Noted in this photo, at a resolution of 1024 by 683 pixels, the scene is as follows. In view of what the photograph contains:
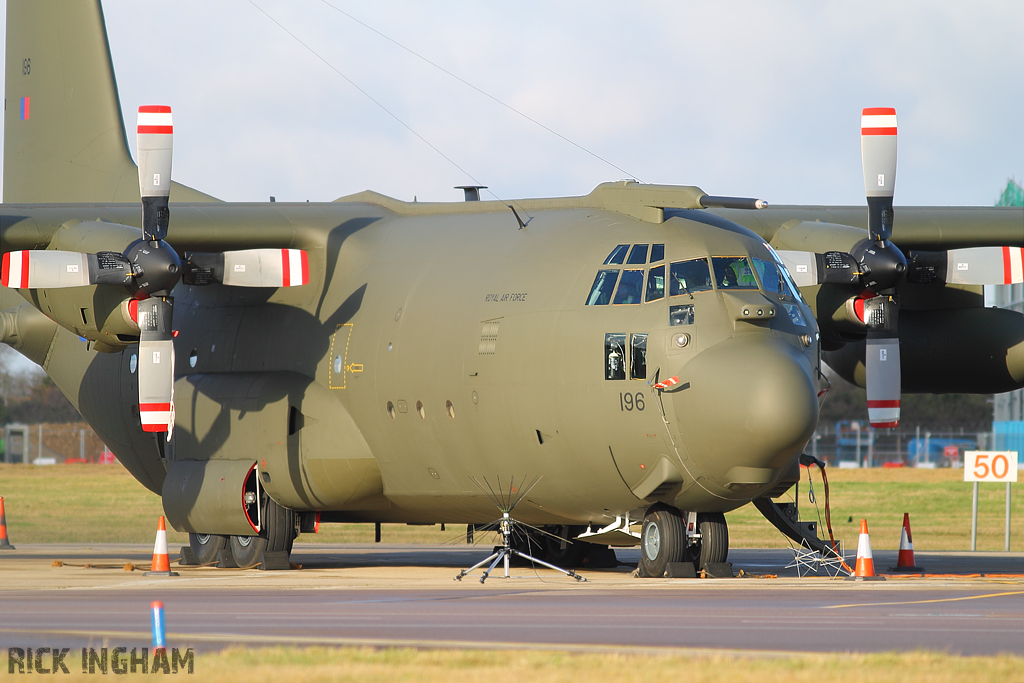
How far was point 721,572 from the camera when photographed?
52.9ft

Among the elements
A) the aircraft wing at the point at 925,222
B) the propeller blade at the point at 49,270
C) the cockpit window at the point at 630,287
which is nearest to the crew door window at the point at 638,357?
the cockpit window at the point at 630,287

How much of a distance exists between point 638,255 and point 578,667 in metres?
7.93

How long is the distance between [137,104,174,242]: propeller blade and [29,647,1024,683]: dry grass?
997 cm

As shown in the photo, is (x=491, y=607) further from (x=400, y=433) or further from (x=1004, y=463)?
(x=1004, y=463)

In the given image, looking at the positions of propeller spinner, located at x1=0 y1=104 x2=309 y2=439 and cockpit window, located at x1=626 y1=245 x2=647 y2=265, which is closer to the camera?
cockpit window, located at x1=626 y1=245 x2=647 y2=265

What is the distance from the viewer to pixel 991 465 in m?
26.1

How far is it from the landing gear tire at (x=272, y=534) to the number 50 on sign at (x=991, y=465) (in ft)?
42.0

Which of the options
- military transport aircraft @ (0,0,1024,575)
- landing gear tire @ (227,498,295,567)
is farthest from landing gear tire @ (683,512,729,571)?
landing gear tire @ (227,498,295,567)

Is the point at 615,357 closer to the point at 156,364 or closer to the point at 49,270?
the point at 156,364

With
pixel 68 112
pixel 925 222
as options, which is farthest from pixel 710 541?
pixel 68 112

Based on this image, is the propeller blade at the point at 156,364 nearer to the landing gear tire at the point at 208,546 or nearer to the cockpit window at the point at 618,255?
the landing gear tire at the point at 208,546

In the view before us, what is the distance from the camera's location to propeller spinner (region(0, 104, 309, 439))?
17.7 m

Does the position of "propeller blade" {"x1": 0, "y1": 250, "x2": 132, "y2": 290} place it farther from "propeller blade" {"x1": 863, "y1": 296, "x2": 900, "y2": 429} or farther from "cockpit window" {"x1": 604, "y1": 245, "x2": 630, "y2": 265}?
"propeller blade" {"x1": 863, "y1": 296, "x2": 900, "y2": 429}

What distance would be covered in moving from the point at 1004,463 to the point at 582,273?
12954 mm
